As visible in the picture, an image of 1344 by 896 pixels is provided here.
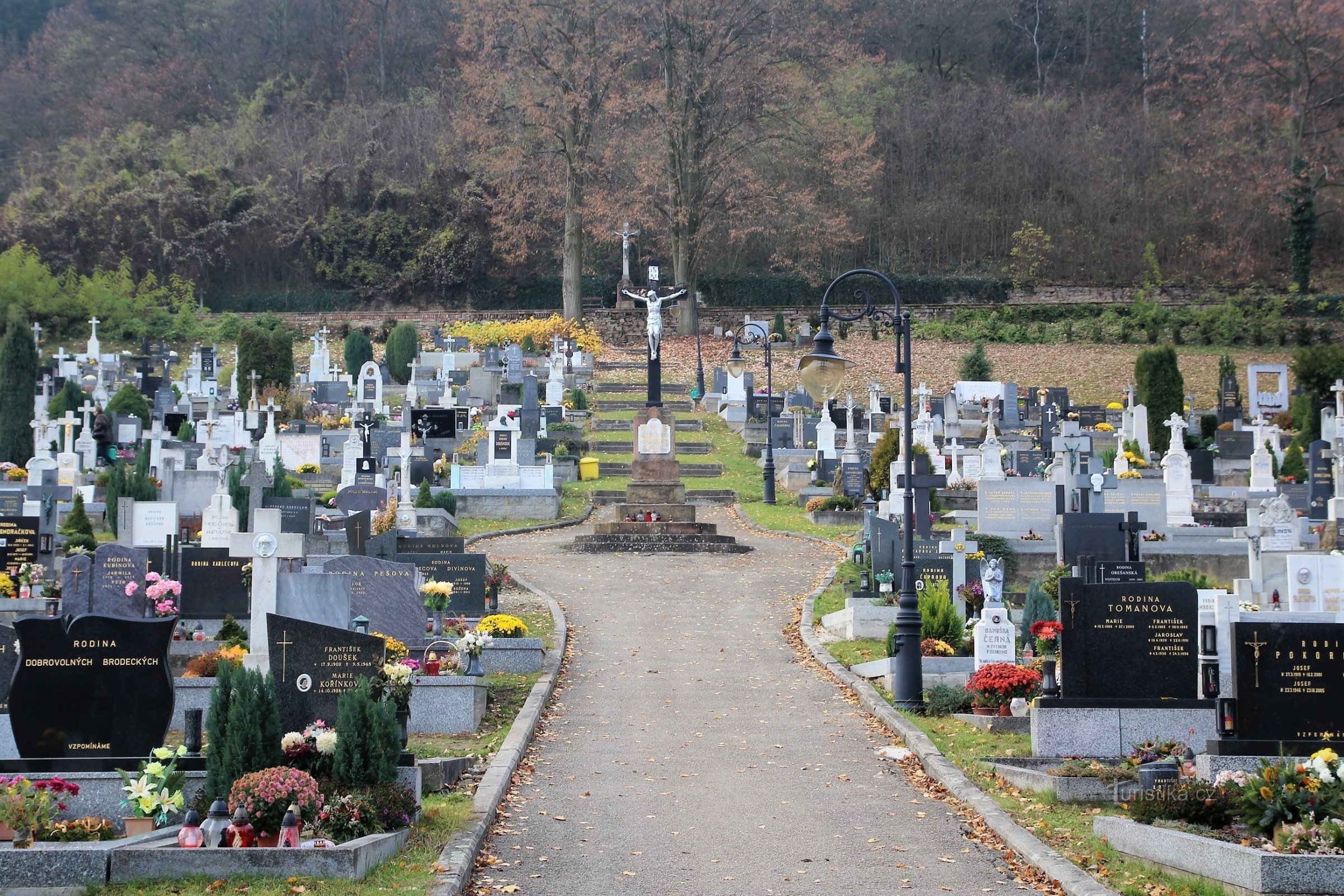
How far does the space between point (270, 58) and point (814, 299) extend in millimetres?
30030

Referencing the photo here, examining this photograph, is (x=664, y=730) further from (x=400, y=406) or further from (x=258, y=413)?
(x=400, y=406)

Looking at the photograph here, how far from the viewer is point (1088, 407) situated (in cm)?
3612

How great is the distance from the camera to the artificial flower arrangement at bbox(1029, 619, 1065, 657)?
43.0ft

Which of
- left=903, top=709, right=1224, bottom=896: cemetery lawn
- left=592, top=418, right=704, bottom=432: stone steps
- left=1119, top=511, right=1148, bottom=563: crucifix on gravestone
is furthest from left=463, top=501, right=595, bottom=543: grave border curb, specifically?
left=903, top=709, right=1224, bottom=896: cemetery lawn

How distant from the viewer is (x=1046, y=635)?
1304 centimetres

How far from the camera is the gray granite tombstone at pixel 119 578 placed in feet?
48.3

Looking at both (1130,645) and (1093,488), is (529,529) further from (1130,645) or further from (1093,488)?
(1130,645)

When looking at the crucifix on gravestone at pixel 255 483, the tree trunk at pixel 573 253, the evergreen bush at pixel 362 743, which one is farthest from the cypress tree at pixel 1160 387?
the evergreen bush at pixel 362 743

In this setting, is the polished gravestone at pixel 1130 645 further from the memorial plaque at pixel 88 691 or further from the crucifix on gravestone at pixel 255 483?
the crucifix on gravestone at pixel 255 483

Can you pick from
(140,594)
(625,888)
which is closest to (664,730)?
(625,888)

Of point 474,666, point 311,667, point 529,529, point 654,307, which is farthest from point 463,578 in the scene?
point 654,307

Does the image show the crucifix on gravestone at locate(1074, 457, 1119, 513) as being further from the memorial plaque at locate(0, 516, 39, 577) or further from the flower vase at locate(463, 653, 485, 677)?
the memorial plaque at locate(0, 516, 39, 577)

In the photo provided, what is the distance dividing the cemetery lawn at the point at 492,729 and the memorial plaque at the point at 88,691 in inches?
76.9

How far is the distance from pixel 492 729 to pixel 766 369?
31.4m
